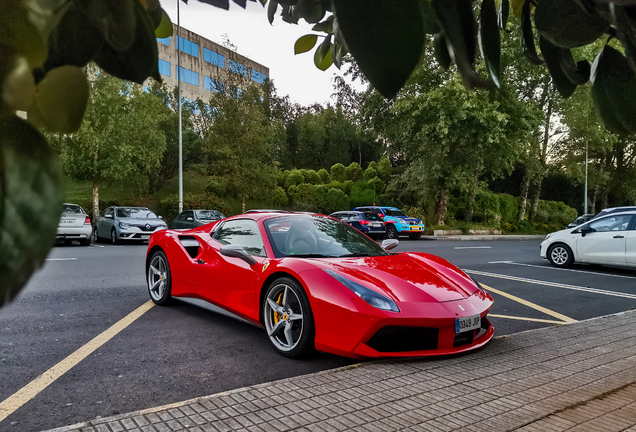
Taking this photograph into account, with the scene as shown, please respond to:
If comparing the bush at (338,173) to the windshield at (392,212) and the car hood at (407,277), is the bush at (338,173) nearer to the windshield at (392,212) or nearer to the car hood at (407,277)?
the windshield at (392,212)

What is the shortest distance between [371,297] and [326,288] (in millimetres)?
364

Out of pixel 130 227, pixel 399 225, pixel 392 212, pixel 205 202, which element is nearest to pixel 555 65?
pixel 130 227

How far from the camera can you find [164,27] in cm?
66

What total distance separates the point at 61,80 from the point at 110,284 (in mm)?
7547

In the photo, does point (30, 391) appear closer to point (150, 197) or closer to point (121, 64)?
point (150, 197)

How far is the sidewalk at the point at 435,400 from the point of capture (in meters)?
2.67

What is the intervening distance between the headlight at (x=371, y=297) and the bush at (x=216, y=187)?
705 inches

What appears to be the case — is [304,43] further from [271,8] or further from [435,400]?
[435,400]

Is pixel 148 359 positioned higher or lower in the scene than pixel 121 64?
lower

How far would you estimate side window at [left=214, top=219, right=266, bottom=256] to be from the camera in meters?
4.75

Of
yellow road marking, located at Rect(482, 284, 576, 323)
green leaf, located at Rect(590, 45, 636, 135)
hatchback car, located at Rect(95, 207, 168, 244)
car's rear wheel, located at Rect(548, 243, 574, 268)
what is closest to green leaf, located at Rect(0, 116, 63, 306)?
green leaf, located at Rect(590, 45, 636, 135)

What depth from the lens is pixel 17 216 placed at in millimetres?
319

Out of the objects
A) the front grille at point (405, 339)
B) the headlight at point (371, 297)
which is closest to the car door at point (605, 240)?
the front grille at point (405, 339)

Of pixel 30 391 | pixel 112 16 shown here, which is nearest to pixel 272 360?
pixel 30 391
